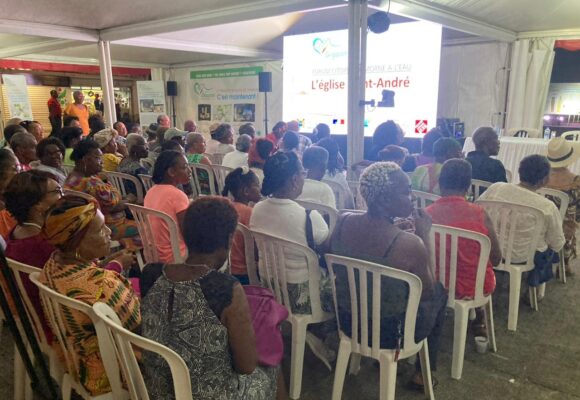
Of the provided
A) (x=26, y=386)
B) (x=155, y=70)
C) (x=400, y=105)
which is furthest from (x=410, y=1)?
(x=155, y=70)

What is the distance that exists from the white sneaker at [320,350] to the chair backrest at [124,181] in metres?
2.04

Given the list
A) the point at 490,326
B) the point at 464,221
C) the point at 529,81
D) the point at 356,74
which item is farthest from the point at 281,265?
the point at 529,81

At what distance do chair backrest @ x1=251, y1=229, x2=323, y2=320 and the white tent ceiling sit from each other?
2970mm

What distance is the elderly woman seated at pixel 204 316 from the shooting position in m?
1.32

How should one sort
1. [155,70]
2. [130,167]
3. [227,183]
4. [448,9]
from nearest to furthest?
[227,183]
[130,167]
[448,9]
[155,70]

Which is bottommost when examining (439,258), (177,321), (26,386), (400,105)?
(26,386)

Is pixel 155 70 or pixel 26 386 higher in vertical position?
pixel 155 70

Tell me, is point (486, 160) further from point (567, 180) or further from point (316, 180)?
point (316, 180)

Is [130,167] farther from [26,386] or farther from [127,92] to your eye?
[127,92]

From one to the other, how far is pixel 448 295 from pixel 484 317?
0.44 meters

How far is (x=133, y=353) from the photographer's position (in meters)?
1.32

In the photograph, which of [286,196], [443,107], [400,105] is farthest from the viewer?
[443,107]

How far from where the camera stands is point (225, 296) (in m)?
1.32

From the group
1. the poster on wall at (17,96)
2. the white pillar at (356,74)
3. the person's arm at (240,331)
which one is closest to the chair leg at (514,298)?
the white pillar at (356,74)
